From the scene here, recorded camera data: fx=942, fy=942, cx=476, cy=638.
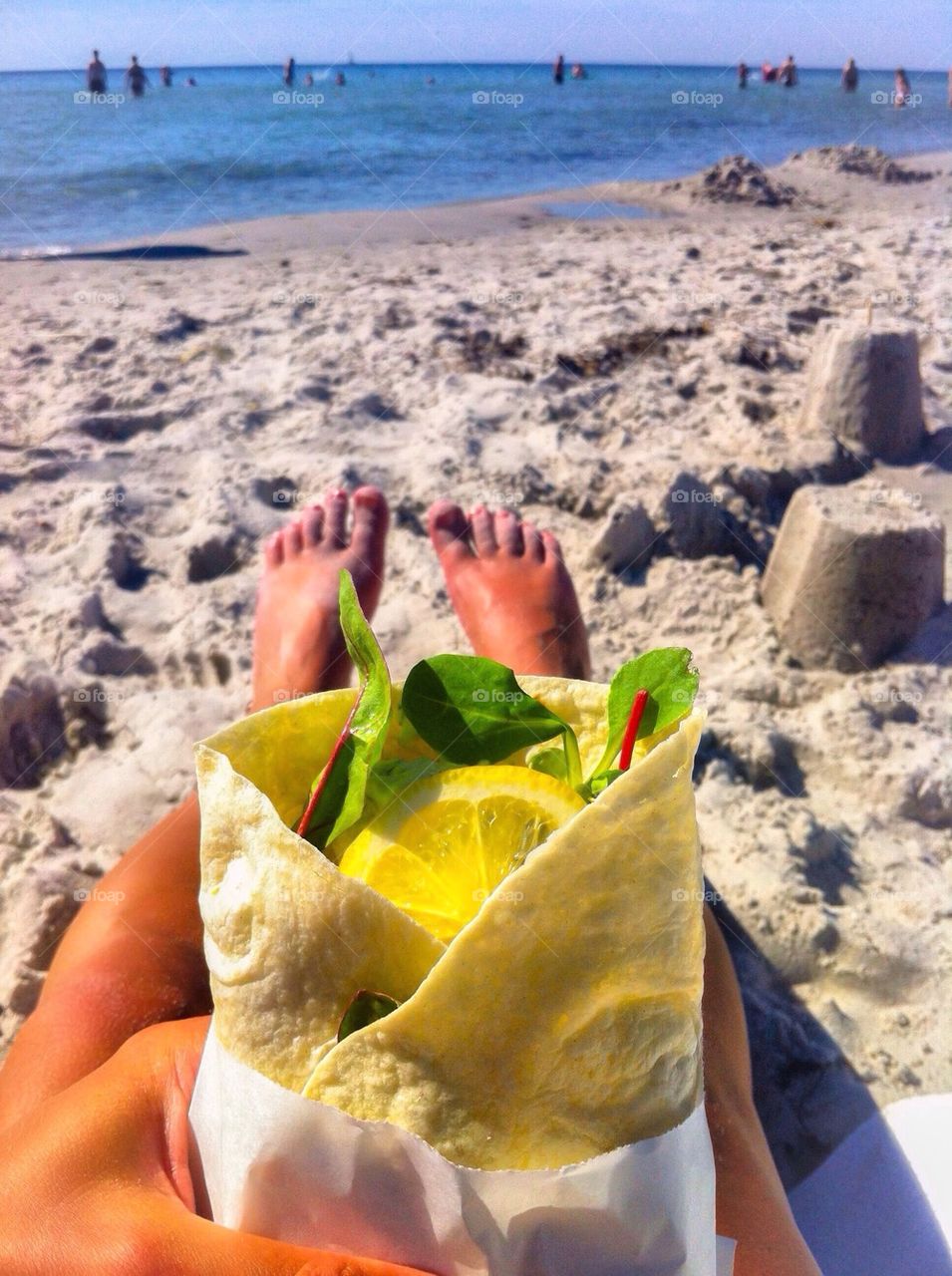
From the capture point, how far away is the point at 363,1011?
783mm

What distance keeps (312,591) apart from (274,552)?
0.83 ft

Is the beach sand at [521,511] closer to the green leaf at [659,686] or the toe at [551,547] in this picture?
the toe at [551,547]

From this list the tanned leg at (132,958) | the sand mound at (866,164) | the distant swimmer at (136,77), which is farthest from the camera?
the distant swimmer at (136,77)

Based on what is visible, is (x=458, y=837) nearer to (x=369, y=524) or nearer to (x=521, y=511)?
(x=369, y=524)

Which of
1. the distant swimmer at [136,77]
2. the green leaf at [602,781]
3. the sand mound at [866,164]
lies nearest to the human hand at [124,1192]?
the green leaf at [602,781]

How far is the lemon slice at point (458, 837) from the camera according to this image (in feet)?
2.81

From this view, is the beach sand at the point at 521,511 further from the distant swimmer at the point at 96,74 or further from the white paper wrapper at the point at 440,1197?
the distant swimmer at the point at 96,74

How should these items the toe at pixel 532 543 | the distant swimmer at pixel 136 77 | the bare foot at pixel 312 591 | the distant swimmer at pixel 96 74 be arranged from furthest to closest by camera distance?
the distant swimmer at pixel 136 77 < the distant swimmer at pixel 96 74 < the toe at pixel 532 543 < the bare foot at pixel 312 591

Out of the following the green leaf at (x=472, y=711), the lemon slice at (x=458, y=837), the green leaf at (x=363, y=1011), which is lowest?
the green leaf at (x=363, y=1011)

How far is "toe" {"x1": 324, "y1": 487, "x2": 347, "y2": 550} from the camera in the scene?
2441 mm

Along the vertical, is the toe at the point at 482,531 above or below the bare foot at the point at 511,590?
above

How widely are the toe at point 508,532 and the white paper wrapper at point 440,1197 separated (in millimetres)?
1692

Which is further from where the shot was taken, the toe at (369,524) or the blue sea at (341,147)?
the blue sea at (341,147)

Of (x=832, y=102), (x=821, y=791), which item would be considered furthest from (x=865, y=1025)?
(x=832, y=102)
